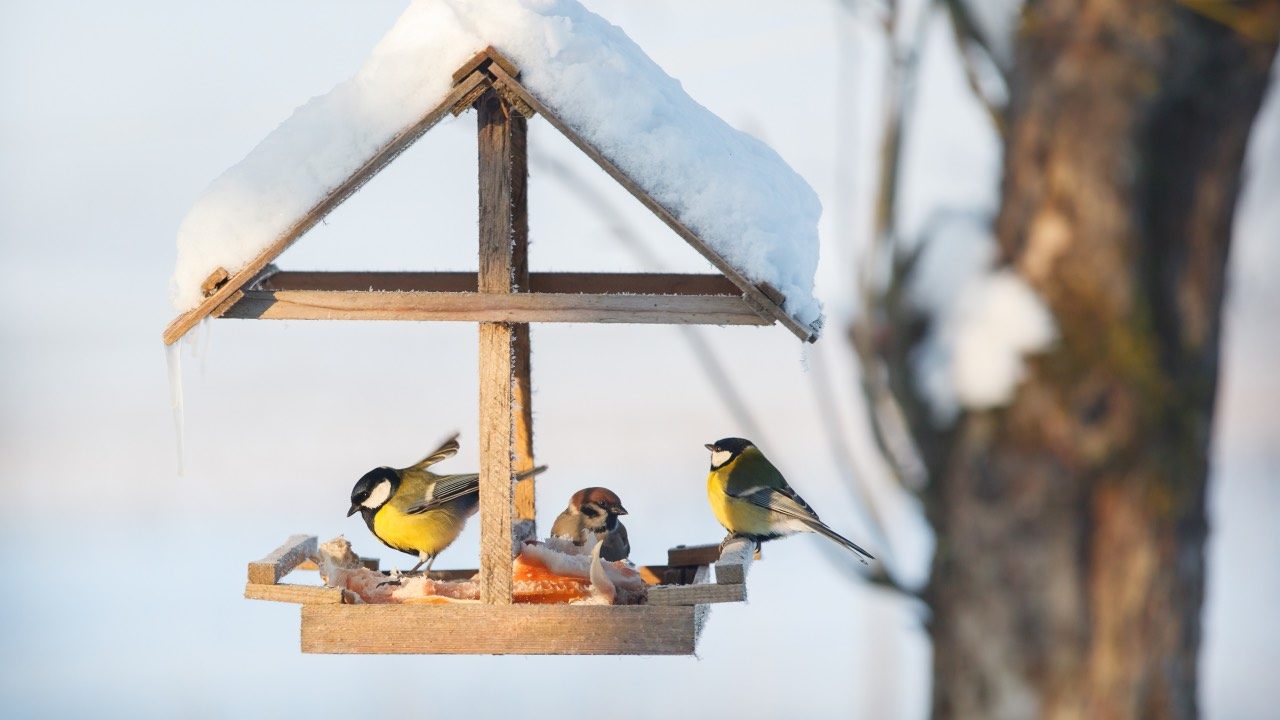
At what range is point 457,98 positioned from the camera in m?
3.96

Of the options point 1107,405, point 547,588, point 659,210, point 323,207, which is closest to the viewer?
point 1107,405

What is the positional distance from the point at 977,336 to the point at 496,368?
1.97 metres

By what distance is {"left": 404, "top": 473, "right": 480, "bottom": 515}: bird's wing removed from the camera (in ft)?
15.8

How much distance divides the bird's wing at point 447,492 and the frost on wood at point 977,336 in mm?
2721

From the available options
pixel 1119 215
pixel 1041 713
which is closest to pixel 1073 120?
pixel 1119 215

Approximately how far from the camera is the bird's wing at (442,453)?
5.13 metres

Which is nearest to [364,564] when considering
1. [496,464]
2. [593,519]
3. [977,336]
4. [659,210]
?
[593,519]

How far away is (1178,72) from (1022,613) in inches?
39.5

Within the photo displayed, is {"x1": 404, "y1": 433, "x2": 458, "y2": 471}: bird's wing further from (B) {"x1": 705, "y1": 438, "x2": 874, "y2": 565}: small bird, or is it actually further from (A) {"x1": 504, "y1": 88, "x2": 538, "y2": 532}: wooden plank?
(B) {"x1": 705, "y1": 438, "x2": 874, "y2": 565}: small bird

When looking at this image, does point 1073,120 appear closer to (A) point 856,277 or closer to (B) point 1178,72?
(B) point 1178,72

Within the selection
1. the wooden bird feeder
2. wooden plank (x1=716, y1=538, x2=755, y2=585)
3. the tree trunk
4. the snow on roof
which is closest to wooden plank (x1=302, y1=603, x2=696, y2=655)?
the wooden bird feeder

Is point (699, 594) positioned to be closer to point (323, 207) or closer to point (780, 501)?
point (323, 207)

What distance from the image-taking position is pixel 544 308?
3.99 meters

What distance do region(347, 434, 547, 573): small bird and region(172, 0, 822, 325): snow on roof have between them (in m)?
1.14
